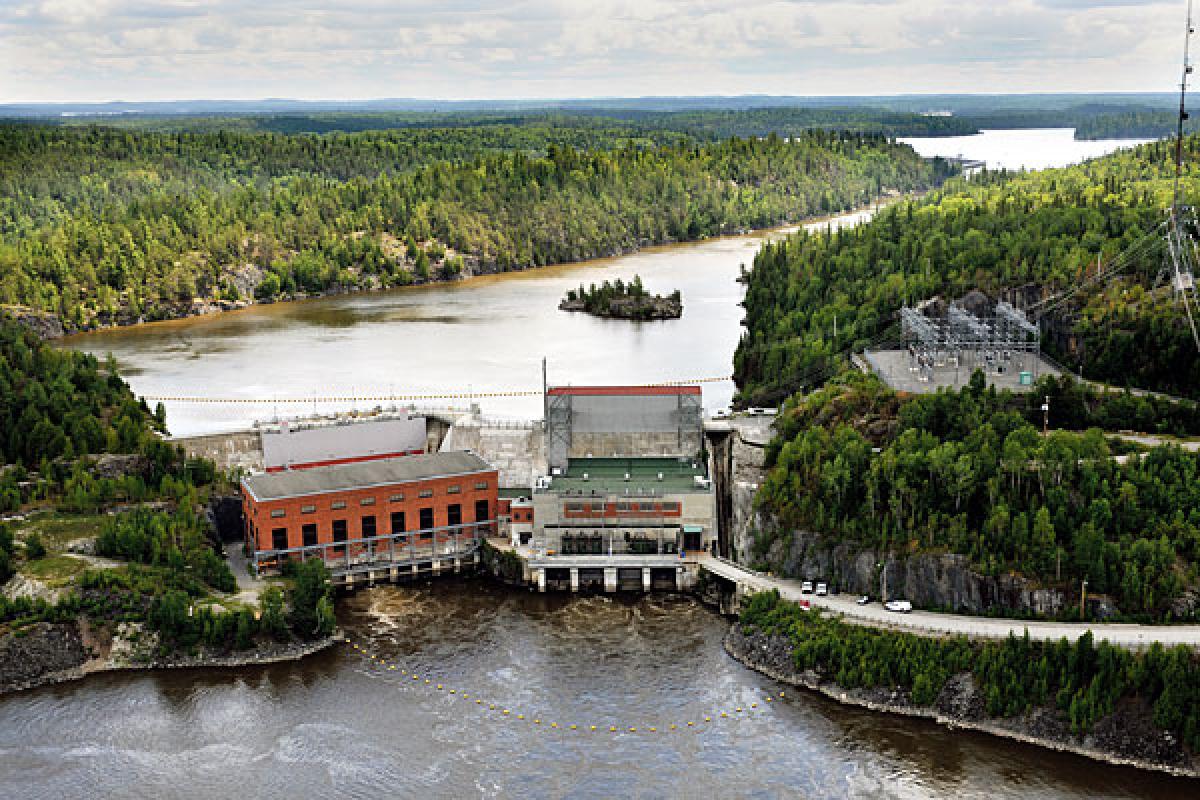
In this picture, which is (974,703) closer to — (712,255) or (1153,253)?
(1153,253)

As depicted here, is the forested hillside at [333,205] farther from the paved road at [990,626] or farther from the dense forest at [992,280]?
the paved road at [990,626]

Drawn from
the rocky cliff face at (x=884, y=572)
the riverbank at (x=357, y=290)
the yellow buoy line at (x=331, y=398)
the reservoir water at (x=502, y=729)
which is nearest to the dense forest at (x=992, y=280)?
the yellow buoy line at (x=331, y=398)

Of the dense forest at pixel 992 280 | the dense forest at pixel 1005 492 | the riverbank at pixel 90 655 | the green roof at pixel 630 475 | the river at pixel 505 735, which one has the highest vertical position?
the dense forest at pixel 992 280

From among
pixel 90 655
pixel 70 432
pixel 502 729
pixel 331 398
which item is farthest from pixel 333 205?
pixel 502 729

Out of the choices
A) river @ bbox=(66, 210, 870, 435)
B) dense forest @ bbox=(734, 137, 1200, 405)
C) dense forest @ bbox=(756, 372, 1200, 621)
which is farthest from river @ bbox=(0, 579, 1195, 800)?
river @ bbox=(66, 210, 870, 435)

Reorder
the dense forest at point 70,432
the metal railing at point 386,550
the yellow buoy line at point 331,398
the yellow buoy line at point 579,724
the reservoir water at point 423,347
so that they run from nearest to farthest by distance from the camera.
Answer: the yellow buoy line at point 579,724 → the metal railing at point 386,550 → the dense forest at point 70,432 → the yellow buoy line at point 331,398 → the reservoir water at point 423,347

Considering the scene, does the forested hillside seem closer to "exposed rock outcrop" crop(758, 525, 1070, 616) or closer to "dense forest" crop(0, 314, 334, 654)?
"dense forest" crop(0, 314, 334, 654)
